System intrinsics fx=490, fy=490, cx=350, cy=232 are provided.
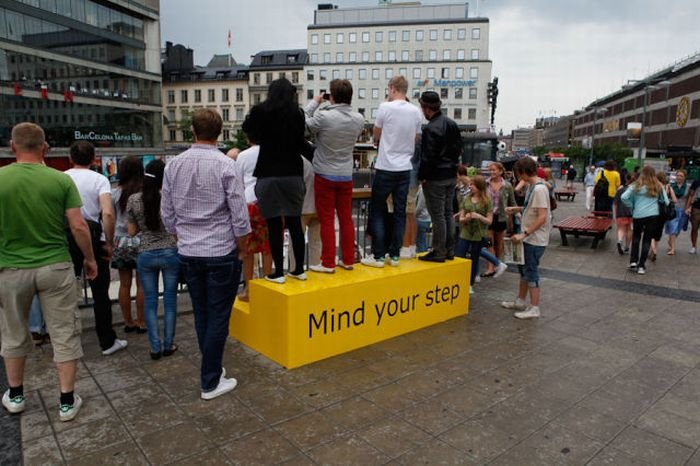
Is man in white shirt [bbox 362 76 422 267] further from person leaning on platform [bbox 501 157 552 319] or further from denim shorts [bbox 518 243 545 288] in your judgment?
denim shorts [bbox 518 243 545 288]

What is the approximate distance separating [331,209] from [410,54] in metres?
85.4

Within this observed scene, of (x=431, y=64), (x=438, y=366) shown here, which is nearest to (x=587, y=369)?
(x=438, y=366)

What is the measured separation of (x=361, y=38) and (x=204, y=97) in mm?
29845

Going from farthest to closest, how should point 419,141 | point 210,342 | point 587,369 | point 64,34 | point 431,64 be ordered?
point 431,64 < point 64,34 < point 419,141 < point 587,369 < point 210,342

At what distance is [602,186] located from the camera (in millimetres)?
13562

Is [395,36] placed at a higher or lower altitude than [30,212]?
higher

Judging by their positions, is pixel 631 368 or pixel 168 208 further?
pixel 631 368

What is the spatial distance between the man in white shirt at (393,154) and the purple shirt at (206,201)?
1.97 metres

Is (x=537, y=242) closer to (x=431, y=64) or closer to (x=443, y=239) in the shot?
(x=443, y=239)

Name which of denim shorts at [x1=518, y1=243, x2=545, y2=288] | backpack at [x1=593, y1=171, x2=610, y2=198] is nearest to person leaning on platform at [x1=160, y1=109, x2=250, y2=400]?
denim shorts at [x1=518, y1=243, x2=545, y2=288]

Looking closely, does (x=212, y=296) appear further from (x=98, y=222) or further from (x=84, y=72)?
(x=84, y=72)

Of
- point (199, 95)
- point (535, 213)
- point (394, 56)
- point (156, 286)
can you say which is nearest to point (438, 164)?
point (535, 213)

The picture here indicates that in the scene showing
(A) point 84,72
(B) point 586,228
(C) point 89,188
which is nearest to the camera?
(C) point 89,188

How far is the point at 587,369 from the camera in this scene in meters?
4.57
